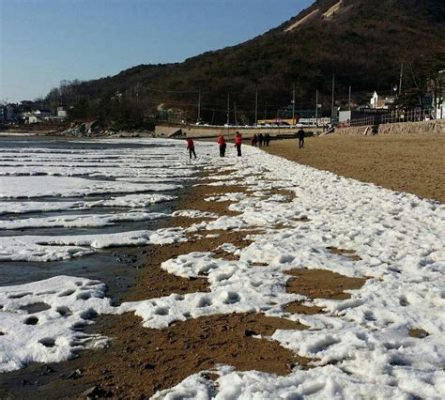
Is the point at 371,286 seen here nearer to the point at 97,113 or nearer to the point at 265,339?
the point at 265,339

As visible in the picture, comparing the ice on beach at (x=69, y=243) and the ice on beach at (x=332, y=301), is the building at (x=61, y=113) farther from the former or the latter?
the ice on beach at (x=332, y=301)

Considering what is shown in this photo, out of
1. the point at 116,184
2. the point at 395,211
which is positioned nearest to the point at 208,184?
the point at 116,184

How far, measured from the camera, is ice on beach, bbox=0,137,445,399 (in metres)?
3.86

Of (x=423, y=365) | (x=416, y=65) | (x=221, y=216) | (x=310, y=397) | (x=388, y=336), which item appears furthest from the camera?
(x=416, y=65)

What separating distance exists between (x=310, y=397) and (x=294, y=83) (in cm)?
16058

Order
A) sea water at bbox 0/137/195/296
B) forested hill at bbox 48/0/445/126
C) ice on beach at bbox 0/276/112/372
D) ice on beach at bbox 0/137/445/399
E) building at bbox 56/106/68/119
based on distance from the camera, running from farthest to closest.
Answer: building at bbox 56/106/68/119
forested hill at bbox 48/0/445/126
sea water at bbox 0/137/195/296
ice on beach at bbox 0/276/112/372
ice on beach at bbox 0/137/445/399

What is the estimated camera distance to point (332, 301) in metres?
5.61

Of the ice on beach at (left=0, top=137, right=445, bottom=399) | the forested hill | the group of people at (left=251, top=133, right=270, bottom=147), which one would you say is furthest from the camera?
the forested hill

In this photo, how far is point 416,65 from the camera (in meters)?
93.6

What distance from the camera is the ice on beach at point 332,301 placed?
3857 mm

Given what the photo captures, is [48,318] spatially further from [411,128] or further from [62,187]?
[411,128]

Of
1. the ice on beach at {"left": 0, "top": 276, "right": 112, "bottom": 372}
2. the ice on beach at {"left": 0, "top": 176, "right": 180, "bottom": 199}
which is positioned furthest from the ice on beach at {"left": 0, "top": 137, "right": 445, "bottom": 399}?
the ice on beach at {"left": 0, "top": 176, "right": 180, "bottom": 199}

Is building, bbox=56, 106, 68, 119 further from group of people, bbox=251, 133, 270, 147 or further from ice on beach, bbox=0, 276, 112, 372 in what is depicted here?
ice on beach, bbox=0, 276, 112, 372

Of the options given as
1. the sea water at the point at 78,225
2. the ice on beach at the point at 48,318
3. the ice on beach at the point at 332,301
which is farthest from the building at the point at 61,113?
the ice on beach at the point at 48,318
